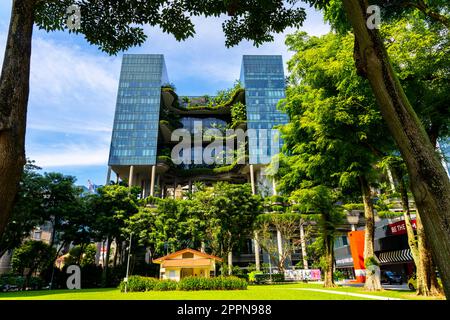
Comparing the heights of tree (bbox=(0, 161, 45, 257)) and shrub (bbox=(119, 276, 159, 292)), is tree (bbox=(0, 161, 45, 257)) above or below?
above

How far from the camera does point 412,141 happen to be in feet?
8.65

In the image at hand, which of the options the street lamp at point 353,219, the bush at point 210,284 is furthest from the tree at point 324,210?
the street lamp at point 353,219

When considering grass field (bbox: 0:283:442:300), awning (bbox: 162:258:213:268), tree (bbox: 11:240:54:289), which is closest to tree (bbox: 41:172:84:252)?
tree (bbox: 11:240:54:289)

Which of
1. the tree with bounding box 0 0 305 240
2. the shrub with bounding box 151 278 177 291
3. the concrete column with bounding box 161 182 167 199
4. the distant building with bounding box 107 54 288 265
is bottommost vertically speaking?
the shrub with bounding box 151 278 177 291

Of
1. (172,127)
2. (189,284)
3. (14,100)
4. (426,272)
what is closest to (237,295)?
(189,284)

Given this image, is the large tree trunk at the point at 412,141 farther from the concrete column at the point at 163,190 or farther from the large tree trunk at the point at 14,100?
the concrete column at the point at 163,190

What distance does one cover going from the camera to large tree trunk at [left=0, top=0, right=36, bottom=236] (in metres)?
2.44

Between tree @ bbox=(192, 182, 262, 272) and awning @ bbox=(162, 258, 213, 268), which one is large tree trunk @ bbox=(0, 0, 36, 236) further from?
tree @ bbox=(192, 182, 262, 272)

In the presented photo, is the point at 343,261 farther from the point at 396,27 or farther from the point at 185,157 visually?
the point at 185,157

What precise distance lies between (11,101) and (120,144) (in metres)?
55.1

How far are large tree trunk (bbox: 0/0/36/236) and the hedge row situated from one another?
21.5 metres

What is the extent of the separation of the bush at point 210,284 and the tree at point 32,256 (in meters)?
22.1

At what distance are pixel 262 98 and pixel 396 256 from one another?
4067 cm
